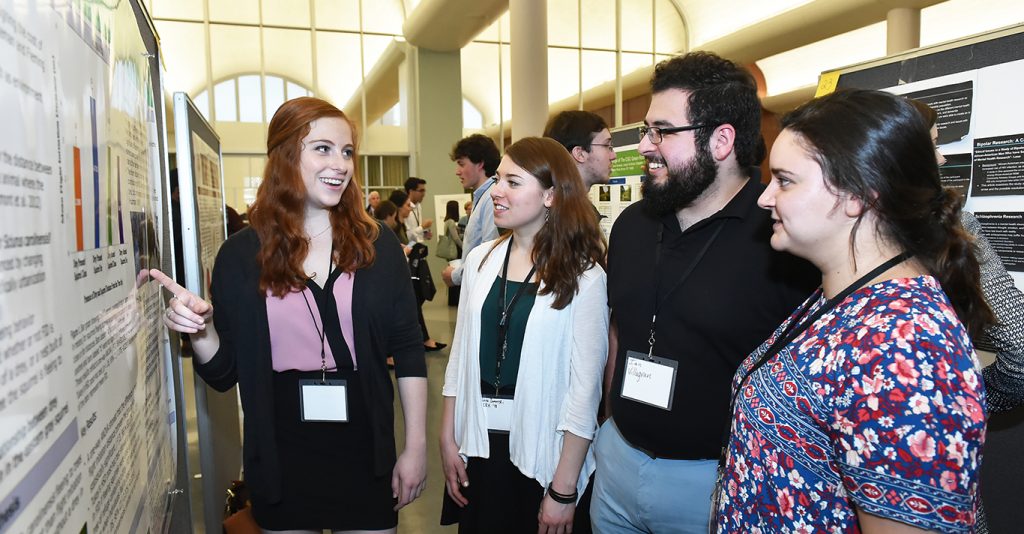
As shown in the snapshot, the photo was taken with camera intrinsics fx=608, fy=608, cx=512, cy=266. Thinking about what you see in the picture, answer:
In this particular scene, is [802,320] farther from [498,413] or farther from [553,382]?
[498,413]

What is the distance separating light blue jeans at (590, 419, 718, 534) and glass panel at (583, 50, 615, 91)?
12.1 metres

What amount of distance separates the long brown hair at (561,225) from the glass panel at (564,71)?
1147 centimetres

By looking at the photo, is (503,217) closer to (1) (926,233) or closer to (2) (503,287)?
(2) (503,287)

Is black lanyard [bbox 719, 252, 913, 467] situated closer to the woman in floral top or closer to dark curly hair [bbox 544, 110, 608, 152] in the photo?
the woman in floral top

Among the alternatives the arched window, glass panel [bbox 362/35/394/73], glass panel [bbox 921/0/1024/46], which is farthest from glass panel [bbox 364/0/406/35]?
glass panel [bbox 921/0/1024/46]

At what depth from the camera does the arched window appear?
10.2m

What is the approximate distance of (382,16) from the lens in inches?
448

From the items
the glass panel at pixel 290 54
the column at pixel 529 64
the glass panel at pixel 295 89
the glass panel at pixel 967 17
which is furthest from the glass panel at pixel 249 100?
the glass panel at pixel 967 17

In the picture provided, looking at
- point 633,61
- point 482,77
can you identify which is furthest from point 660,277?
point 633,61

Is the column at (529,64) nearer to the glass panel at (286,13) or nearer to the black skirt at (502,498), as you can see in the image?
the glass panel at (286,13)

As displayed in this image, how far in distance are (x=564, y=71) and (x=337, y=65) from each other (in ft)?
15.4

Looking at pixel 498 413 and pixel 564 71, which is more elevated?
pixel 564 71

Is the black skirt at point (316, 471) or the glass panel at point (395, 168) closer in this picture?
the black skirt at point (316, 471)

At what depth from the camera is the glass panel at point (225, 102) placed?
10.2 meters
